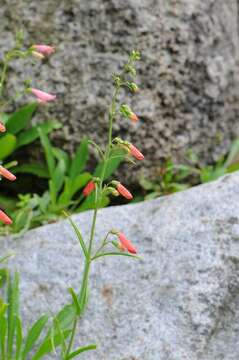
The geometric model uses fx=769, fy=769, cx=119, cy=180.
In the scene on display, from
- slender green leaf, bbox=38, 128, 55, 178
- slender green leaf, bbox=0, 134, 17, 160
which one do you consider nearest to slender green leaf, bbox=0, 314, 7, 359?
slender green leaf, bbox=0, 134, 17, 160

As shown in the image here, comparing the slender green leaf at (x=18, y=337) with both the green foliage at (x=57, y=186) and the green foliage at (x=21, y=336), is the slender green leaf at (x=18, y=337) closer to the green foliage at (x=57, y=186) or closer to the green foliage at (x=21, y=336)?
the green foliage at (x=21, y=336)

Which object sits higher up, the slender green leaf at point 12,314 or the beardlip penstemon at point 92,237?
the beardlip penstemon at point 92,237

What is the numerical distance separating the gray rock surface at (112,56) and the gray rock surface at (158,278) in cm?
120

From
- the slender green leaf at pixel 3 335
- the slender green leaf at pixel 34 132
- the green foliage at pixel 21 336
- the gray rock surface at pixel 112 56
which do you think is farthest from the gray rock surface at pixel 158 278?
the gray rock surface at pixel 112 56

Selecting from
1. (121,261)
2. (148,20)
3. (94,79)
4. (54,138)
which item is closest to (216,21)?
(148,20)

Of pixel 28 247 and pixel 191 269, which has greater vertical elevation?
pixel 191 269

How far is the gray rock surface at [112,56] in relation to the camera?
5918 millimetres

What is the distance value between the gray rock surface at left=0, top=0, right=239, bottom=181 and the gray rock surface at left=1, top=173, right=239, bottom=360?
1196 mm

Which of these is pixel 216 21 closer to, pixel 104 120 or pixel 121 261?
pixel 104 120

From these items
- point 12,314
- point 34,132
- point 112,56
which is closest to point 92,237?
point 12,314

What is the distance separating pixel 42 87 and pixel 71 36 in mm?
459

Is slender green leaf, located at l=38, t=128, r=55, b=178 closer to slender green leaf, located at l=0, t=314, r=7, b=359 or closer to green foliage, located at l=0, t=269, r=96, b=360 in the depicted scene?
green foliage, located at l=0, t=269, r=96, b=360

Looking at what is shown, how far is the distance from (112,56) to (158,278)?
7.33 feet

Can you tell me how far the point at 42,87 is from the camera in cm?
590
